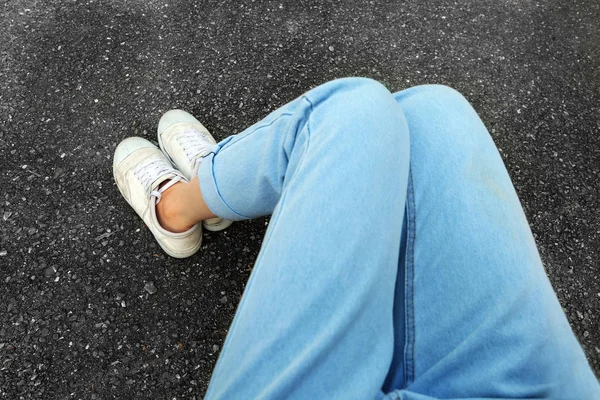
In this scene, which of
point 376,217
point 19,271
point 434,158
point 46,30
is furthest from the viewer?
point 46,30

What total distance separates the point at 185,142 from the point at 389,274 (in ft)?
3.23

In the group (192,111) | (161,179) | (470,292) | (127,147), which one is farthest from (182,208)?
(470,292)

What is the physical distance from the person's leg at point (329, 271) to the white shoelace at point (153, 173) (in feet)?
2.05

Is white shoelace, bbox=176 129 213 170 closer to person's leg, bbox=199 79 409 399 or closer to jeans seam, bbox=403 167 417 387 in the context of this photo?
person's leg, bbox=199 79 409 399

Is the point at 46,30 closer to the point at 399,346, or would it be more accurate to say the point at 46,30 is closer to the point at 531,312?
the point at 399,346

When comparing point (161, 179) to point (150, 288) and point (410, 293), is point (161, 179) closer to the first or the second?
point (150, 288)

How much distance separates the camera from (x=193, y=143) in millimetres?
1522

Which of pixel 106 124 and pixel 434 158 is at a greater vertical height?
pixel 434 158

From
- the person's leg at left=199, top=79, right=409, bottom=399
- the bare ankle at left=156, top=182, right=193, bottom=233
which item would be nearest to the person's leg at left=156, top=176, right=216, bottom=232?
the bare ankle at left=156, top=182, right=193, bottom=233

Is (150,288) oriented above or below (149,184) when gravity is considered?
below

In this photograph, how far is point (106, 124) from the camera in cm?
166

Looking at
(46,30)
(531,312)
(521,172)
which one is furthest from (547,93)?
(46,30)

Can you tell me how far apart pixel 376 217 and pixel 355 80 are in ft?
1.03

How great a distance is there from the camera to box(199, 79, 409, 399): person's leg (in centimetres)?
69
